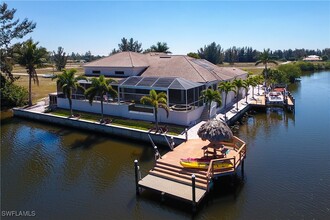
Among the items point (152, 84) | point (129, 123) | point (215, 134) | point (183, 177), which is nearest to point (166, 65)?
point (152, 84)

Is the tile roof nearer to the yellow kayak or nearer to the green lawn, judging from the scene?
the green lawn

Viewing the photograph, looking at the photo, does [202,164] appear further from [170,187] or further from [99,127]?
[99,127]

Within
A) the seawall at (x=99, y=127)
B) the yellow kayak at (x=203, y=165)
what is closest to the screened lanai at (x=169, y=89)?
the seawall at (x=99, y=127)

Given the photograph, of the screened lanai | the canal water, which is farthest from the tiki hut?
the screened lanai

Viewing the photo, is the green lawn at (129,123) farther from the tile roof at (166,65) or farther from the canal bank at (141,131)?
the tile roof at (166,65)

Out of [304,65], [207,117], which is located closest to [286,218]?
[207,117]

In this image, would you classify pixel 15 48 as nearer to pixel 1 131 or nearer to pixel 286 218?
pixel 1 131
